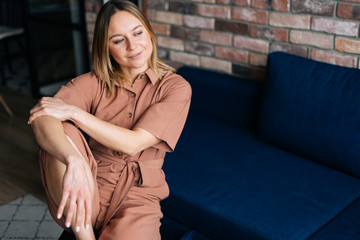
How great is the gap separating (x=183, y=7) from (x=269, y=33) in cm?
63

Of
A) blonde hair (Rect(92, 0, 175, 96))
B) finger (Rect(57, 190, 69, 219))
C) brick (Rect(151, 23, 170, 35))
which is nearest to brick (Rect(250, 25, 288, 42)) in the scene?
brick (Rect(151, 23, 170, 35))

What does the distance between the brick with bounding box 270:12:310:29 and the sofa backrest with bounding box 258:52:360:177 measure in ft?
0.65

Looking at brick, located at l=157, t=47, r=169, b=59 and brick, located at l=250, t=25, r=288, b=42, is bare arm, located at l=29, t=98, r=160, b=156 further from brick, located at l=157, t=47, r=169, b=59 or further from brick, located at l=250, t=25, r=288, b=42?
brick, located at l=157, t=47, r=169, b=59

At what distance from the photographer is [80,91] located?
167 centimetres

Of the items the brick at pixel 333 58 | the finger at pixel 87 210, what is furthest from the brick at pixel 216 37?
the finger at pixel 87 210

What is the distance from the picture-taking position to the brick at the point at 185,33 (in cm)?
281

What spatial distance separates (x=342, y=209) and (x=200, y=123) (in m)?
0.97

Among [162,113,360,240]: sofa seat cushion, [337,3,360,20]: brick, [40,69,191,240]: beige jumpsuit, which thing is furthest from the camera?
[337,3,360,20]: brick

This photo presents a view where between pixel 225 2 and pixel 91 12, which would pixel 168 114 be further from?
pixel 91 12

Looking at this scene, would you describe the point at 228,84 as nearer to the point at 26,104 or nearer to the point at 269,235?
the point at 269,235

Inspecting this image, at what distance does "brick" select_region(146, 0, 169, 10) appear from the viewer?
2.90 metres

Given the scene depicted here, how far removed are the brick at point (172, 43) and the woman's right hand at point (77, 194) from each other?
1673mm

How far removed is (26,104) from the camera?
13.2ft

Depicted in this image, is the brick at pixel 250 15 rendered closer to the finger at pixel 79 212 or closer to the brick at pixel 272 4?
the brick at pixel 272 4
